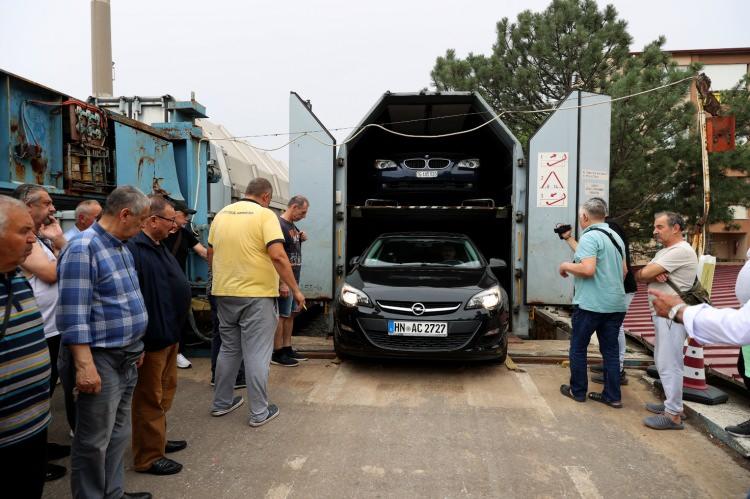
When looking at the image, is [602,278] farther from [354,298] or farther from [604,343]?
[354,298]

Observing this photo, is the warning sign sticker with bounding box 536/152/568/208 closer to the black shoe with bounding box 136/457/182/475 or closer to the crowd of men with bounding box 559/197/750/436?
the crowd of men with bounding box 559/197/750/436

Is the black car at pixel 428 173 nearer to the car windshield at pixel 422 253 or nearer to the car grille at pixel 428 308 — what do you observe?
the car windshield at pixel 422 253

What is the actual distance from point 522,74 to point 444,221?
5.79m

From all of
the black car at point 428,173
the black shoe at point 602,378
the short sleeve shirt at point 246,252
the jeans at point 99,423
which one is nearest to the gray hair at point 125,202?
the jeans at point 99,423

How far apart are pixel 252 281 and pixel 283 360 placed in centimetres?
193

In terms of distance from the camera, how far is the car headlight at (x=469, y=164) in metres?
7.59

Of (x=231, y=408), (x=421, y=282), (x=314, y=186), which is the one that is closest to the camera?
(x=231, y=408)

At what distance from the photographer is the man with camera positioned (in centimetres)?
372

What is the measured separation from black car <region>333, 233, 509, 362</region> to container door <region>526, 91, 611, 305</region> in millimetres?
1175

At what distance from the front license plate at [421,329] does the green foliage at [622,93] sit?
7966mm

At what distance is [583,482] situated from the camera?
293 cm

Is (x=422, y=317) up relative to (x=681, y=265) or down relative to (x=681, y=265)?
down

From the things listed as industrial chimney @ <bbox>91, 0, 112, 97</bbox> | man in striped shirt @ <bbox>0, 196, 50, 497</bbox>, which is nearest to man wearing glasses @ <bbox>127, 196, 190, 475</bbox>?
man in striped shirt @ <bbox>0, 196, 50, 497</bbox>

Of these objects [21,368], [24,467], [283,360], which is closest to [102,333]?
[21,368]
